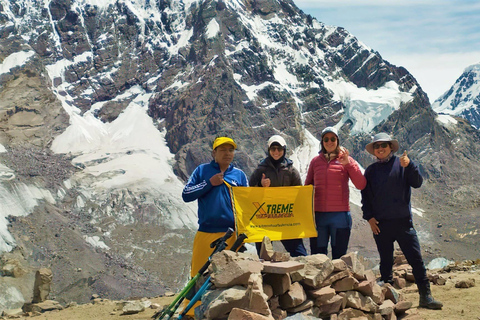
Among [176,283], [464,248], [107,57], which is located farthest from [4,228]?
[107,57]

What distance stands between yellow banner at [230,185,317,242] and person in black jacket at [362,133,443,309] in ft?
3.37

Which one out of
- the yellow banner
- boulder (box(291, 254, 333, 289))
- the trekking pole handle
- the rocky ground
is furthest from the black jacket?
the rocky ground

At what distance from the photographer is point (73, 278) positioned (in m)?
56.7

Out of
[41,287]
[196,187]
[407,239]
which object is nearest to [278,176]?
[196,187]

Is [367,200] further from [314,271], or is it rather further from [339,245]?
[314,271]

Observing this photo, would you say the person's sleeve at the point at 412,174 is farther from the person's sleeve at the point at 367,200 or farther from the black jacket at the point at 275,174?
the black jacket at the point at 275,174

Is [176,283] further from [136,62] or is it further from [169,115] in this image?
[136,62]

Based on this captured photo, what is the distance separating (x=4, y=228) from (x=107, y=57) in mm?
100231

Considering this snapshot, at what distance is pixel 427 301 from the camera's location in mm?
7438

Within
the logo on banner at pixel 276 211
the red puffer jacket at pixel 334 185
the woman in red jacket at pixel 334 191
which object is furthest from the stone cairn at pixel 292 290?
the red puffer jacket at pixel 334 185

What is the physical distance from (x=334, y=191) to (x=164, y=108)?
5525 inches

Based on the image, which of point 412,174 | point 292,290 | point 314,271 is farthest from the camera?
point 412,174

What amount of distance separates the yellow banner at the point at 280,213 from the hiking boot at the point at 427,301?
72.9 inches

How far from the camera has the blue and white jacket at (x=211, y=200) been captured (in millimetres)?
7254
